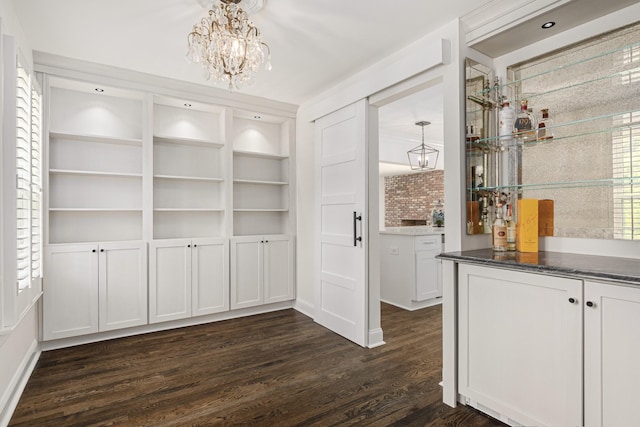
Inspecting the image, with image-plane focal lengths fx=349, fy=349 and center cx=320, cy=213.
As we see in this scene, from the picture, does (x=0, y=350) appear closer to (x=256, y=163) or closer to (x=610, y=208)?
(x=256, y=163)

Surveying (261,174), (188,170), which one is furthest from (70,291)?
(261,174)

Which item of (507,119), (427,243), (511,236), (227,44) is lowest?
(427,243)

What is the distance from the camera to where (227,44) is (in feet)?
7.34

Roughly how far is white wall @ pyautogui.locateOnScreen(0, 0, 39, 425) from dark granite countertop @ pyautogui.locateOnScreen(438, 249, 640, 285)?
8.65 feet

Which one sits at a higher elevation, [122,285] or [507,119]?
[507,119]

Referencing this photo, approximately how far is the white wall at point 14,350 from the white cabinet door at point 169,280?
964mm

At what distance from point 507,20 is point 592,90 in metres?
0.66

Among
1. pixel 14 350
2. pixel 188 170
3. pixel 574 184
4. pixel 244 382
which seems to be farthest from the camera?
pixel 188 170

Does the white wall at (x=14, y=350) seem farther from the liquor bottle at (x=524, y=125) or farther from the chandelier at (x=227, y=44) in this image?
the liquor bottle at (x=524, y=125)

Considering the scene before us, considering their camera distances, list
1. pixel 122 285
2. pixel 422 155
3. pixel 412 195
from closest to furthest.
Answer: pixel 122 285, pixel 422 155, pixel 412 195

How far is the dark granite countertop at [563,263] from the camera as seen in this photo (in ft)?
4.98

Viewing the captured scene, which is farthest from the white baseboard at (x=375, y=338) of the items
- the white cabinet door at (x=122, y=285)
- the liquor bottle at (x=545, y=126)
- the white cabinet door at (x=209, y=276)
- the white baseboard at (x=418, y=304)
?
the white cabinet door at (x=122, y=285)

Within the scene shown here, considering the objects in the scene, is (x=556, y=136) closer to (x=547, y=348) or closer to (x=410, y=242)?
(x=547, y=348)

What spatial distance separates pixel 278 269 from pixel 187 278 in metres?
1.08
